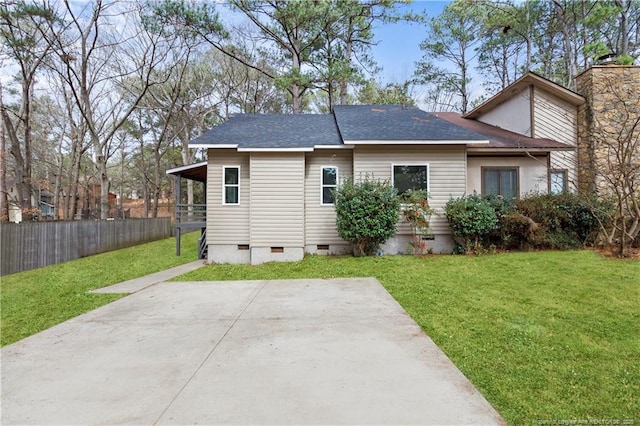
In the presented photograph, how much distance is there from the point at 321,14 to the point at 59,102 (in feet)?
62.5

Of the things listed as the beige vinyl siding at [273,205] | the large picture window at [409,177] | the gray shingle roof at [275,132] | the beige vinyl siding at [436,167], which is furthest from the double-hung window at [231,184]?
the large picture window at [409,177]

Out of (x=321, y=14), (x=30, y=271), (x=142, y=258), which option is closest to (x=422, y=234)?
(x=142, y=258)

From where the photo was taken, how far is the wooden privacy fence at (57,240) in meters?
8.78

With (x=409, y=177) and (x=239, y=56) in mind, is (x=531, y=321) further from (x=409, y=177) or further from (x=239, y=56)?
(x=239, y=56)

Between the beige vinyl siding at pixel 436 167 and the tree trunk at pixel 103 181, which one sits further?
the tree trunk at pixel 103 181

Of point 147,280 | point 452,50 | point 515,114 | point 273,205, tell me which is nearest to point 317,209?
point 273,205

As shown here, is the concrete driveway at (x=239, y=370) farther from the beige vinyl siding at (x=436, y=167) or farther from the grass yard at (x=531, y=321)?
the beige vinyl siding at (x=436, y=167)

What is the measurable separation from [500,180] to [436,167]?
2.62m

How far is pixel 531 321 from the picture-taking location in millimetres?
4027

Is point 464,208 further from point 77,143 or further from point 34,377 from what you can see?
point 77,143

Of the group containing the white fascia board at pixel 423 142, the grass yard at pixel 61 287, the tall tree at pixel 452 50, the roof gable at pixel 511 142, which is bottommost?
the grass yard at pixel 61 287

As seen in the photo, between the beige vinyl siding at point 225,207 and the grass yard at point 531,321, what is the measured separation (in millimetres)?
1408

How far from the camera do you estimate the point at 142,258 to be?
10.7 metres

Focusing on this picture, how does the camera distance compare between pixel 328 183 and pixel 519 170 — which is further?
pixel 519 170
